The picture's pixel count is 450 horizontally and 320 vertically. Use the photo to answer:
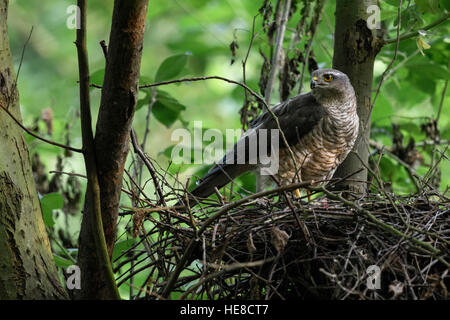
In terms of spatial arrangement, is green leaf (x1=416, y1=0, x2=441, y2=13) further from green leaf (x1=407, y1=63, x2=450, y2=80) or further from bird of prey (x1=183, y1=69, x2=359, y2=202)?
green leaf (x1=407, y1=63, x2=450, y2=80)

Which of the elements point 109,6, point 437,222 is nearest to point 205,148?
point 437,222

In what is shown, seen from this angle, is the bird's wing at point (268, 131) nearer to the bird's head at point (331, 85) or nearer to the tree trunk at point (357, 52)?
the bird's head at point (331, 85)

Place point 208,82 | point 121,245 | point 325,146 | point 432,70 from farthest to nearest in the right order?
point 208,82, point 432,70, point 325,146, point 121,245

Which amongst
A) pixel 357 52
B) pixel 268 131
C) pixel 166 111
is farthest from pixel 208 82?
pixel 357 52

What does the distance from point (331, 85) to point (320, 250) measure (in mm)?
1558

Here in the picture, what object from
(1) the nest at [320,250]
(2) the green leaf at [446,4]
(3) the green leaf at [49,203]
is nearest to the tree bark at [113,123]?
(1) the nest at [320,250]

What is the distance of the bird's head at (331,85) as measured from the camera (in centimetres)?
388

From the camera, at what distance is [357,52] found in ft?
12.3

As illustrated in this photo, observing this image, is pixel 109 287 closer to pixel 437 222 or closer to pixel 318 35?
pixel 437 222

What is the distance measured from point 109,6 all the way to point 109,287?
20.3 ft

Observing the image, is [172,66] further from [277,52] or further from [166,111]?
[277,52]

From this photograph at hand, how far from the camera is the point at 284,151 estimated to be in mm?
4379

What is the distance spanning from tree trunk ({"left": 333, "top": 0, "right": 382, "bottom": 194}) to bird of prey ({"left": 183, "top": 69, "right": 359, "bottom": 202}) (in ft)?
0.55

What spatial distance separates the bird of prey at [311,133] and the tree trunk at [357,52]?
17 cm
